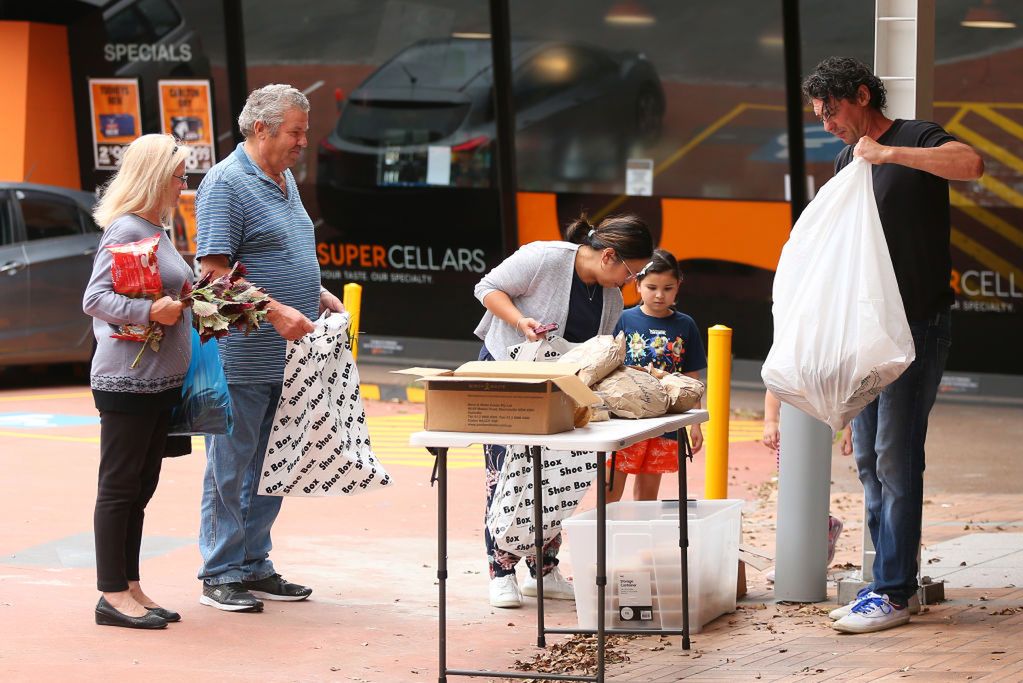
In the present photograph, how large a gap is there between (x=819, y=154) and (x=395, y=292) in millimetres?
4398

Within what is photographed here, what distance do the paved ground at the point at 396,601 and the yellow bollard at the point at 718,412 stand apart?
1.81ft

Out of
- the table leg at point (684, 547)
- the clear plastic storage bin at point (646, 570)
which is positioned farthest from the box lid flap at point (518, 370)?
the clear plastic storage bin at point (646, 570)

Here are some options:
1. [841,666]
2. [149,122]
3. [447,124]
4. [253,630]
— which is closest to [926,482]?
[841,666]

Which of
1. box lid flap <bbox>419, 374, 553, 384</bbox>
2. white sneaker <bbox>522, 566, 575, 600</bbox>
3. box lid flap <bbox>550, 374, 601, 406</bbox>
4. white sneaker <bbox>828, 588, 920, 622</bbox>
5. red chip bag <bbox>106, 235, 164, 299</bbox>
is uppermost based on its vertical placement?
red chip bag <bbox>106, 235, 164, 299</bbox>

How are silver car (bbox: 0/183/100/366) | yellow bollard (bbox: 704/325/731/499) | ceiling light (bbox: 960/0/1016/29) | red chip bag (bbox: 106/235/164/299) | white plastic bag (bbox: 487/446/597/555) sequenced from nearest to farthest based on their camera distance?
red chip bag (bbox: 106/235/164/299), white plastic bag (bbox: 487/446/597/555), yellow bollard (bbox: 704/325/731/499), ceiling light (bbox: 960/0/1016/29), silver car (bbox: 0/183/100/366)

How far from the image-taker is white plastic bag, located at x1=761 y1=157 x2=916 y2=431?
5605mm

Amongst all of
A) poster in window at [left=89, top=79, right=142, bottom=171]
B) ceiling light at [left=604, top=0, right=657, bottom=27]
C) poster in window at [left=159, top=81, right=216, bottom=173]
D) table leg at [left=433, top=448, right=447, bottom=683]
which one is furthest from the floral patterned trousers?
poster in window at [left=89, top=79, right=142, bottom=171]

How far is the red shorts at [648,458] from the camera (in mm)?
6875

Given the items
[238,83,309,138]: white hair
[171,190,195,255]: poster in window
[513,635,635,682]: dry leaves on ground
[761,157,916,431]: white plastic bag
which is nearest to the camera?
[761,157,916,431]: white plastic bag

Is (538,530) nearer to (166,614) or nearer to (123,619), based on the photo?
(166,614)

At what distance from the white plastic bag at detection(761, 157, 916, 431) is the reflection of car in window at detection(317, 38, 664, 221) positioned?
318 inches

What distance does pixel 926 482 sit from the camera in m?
9.66

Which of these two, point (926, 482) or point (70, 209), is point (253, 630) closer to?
point (926, 482)

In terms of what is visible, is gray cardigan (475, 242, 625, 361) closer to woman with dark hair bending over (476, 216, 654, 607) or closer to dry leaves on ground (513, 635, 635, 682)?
woman with dark hair bending over (476, 216, 654, 607)
